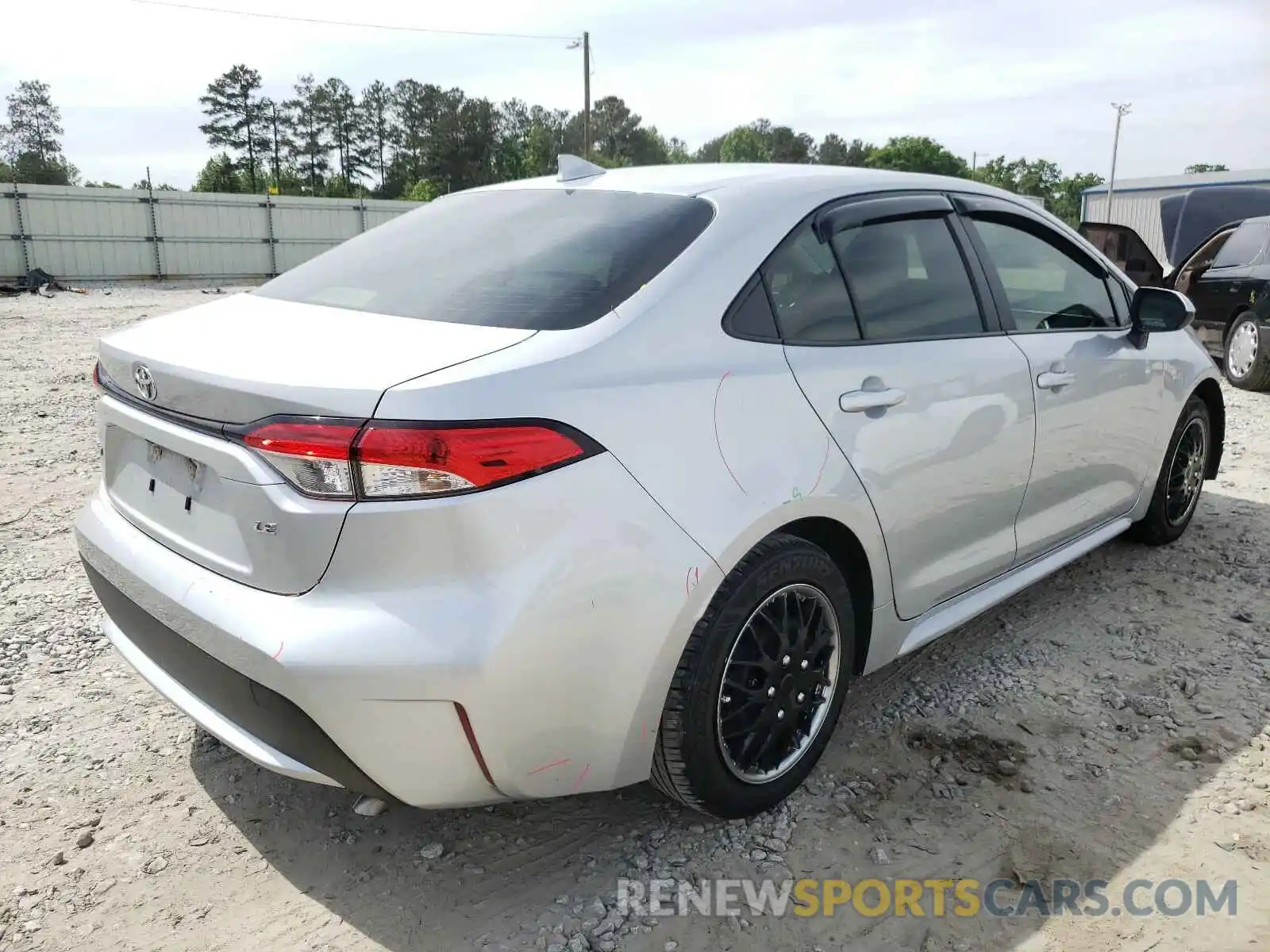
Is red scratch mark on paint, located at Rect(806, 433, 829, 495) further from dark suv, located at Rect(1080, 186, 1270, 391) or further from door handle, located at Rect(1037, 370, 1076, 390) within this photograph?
dark suv, located at Rect(1080, 186, 1270, 391)

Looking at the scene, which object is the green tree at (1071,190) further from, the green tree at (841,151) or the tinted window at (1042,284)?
the tinted window at (1042,284)

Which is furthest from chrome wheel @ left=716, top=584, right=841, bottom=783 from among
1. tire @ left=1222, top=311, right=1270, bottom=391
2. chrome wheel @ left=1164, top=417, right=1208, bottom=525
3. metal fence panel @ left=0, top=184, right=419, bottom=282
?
metal fence panel @ left=0, top=184, right=419, bottom=282

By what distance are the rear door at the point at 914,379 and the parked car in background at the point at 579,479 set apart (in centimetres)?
1

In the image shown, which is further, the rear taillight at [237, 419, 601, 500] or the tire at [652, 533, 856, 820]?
the tire at [652, 533, 856, 820]

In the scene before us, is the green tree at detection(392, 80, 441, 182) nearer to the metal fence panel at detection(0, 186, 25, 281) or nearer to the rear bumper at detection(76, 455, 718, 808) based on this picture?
the metal fence panel at detection(0, 186, 25, 281)

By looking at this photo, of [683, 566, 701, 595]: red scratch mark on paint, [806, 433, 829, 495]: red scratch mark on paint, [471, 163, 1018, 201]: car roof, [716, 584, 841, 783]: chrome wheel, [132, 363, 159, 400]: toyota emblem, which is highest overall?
[471, 163, 1018, 201]: car roof

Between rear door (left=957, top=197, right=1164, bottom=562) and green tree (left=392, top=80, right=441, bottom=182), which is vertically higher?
green tree (left=392, top=80, right=441, bottom=182)

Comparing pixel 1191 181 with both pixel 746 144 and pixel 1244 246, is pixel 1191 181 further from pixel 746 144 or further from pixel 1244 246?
pixel 746 144

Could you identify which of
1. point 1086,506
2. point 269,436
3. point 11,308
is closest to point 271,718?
point 269,436

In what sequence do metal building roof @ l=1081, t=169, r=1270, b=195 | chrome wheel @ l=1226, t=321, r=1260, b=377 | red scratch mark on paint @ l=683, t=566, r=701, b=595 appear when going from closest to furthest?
1. red scratch mark on paint @ l=683, t=566, r=701, b=595
2. chrome wheel @ l=1226, t=321, r=1260, b=377
3. metal building roof @ l=1081, t=169, r=1270, b=195

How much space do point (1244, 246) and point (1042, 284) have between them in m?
7.23

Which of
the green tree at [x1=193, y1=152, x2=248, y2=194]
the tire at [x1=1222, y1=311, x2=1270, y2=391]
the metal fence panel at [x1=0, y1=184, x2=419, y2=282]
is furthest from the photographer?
the green tree at [x1=193, y1=152, x2=248, y2=194]

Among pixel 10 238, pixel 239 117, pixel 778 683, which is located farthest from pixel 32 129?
pixel 778 683

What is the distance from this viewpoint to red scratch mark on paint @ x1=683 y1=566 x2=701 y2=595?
6.92 feet
